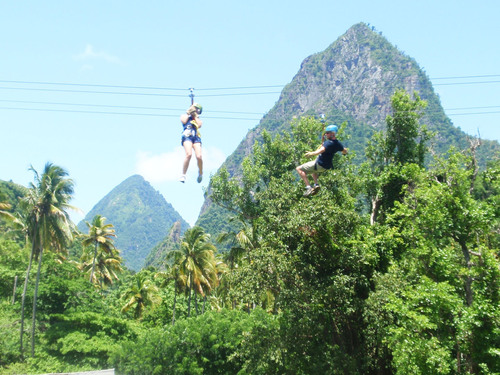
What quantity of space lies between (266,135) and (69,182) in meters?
14.6

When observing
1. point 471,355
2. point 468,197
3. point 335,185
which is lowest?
point 471,355

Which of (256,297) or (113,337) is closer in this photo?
(256,297)

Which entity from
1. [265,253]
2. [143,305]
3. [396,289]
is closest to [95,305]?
[143,305]

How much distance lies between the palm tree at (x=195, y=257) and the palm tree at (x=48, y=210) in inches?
340

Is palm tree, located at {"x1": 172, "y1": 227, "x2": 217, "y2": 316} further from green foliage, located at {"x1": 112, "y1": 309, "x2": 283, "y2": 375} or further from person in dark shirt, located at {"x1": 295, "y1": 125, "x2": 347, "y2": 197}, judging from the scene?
person in dark shirt, located at {"x1": 295, "y1": 125, "x2": 347, "y2": 197}

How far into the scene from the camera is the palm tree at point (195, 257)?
3438 centimetres

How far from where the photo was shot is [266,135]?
22828 mm

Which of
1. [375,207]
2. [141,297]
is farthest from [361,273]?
[141,297]

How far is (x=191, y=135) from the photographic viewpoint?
9.31m

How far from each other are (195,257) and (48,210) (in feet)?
37.8

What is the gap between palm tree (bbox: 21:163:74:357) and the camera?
2819cm

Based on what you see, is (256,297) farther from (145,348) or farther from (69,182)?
(69,182)

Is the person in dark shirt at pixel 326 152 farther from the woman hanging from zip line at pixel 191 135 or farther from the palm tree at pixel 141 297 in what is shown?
the palm tree at pixel 141 297

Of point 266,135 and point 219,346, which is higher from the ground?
point 266,135
